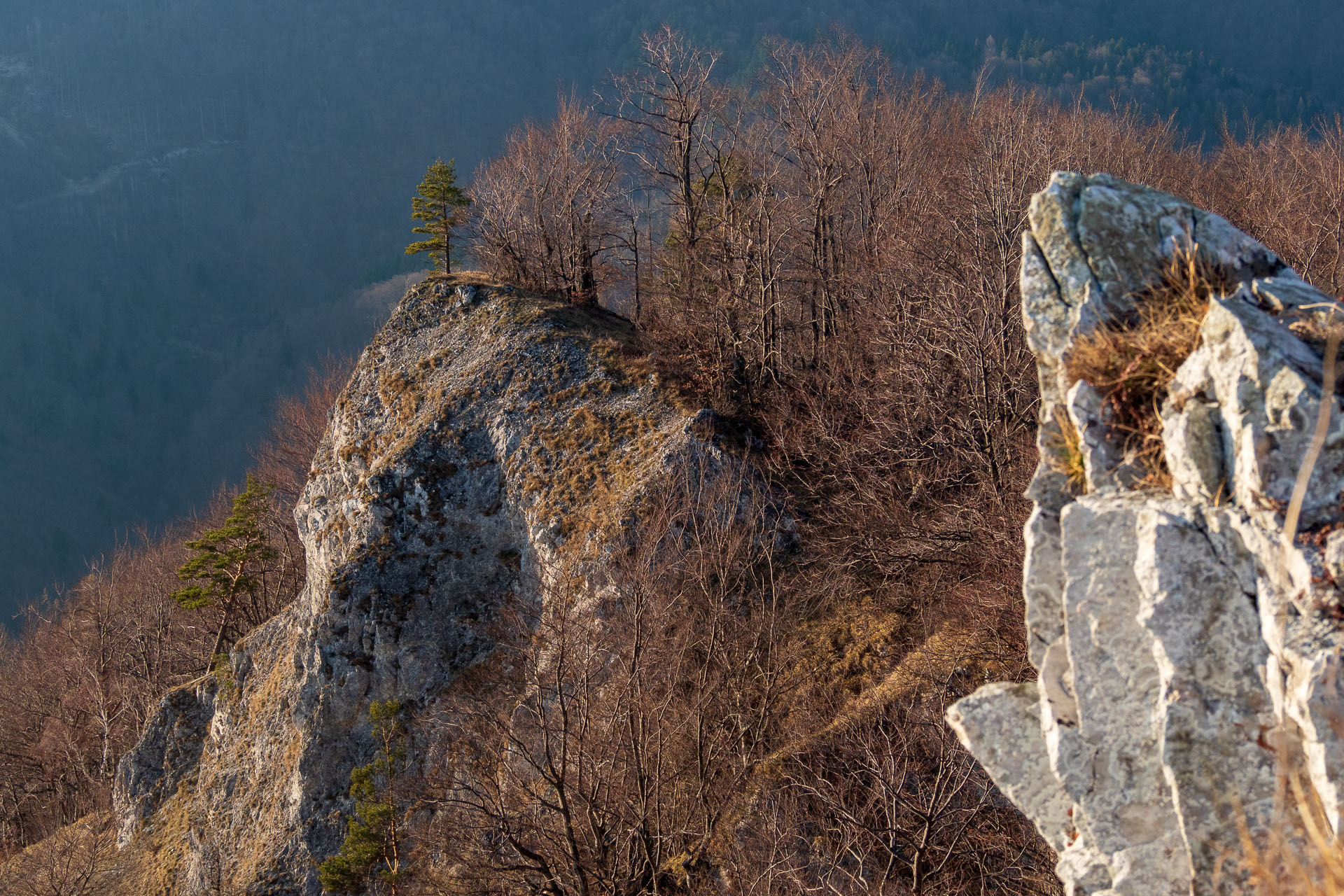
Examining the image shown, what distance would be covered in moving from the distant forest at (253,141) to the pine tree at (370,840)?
63283 millimetres

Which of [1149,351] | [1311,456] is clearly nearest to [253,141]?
[1149,351]

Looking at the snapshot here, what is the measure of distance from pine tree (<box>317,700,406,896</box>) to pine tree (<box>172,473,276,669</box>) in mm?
17456

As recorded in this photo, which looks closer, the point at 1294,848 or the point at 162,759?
the point at 1294,848

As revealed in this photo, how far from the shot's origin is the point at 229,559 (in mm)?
37031

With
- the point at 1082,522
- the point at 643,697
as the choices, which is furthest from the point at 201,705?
the point at 1082,522

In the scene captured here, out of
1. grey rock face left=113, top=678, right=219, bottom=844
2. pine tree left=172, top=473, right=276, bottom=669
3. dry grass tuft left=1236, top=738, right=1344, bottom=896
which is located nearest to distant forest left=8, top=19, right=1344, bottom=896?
grey rock face left=113, top=678, right=219, bottom=844

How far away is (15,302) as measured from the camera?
129875 mm

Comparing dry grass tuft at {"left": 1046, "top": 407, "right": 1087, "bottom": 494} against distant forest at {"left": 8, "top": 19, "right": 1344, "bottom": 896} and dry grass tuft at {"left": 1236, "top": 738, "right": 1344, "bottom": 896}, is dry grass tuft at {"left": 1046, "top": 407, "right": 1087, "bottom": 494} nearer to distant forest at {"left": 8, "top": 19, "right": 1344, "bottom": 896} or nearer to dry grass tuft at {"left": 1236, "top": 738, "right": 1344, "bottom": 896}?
dry grass tuft at {"left": 1236, "top": 738, "right": 1344, "bottom": 896}

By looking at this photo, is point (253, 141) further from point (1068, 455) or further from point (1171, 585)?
point (1171, 585)

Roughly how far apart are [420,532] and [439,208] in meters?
15.3

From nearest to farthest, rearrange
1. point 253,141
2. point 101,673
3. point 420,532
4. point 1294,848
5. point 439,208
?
point 1294,848 < point 420,532 < point 439,208 < point 101,673 < point 253,141

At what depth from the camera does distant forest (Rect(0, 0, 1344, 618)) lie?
9212cm

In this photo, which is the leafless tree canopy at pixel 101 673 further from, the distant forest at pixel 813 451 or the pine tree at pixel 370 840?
the pine tree at pixel 370 840

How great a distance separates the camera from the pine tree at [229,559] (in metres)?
36.2
